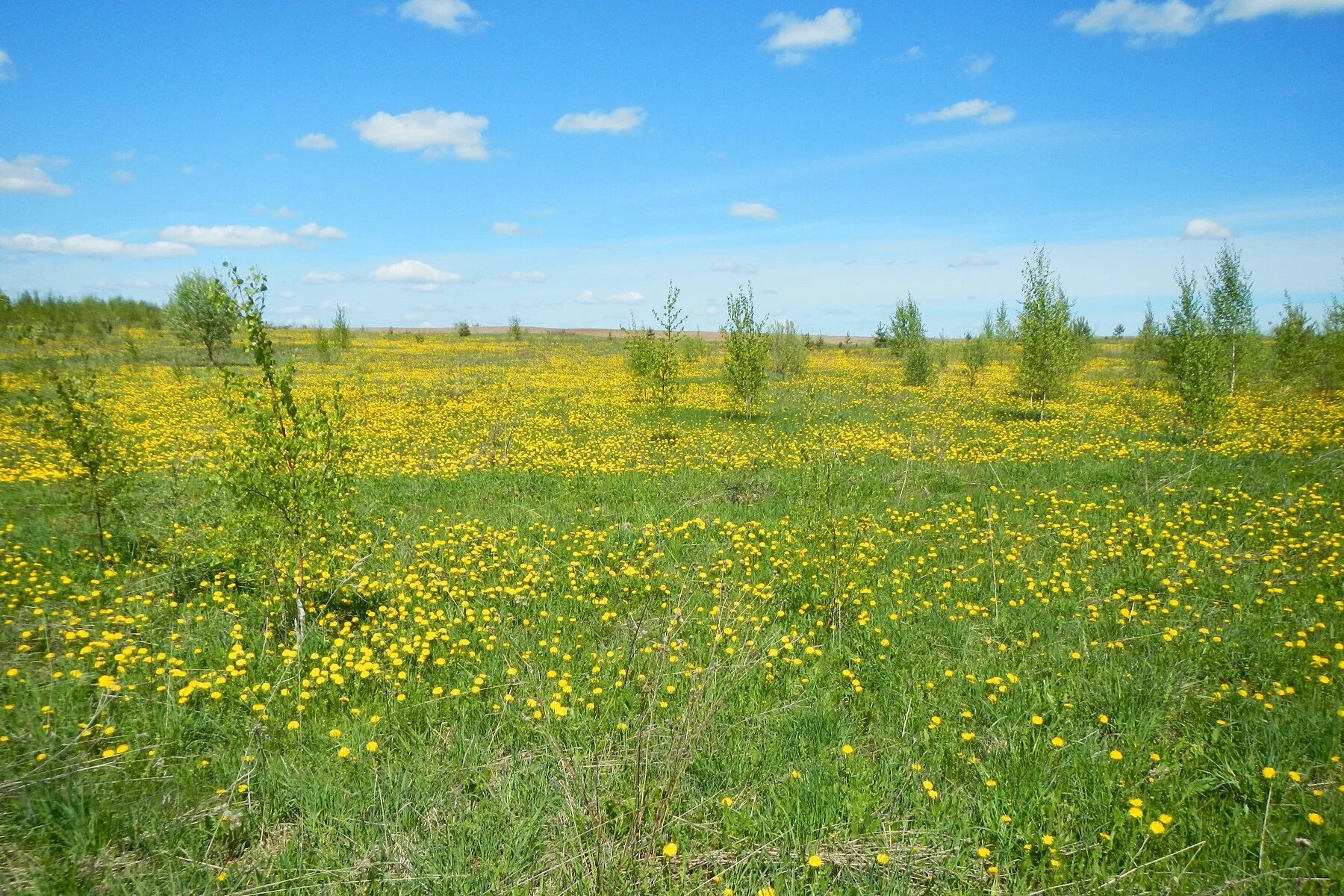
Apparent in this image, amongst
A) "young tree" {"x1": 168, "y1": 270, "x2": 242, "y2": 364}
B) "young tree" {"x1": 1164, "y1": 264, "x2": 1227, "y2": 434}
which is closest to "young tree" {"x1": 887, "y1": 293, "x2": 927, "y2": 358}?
"young tree" {"x1": 1164, "y1": 264, "x2": 1227, "y2": 434}

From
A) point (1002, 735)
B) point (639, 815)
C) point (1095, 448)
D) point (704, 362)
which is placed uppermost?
point (704, 362)

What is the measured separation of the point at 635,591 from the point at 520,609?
119cm

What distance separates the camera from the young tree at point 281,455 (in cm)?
547

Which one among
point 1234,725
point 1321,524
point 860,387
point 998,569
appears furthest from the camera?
point 860,387

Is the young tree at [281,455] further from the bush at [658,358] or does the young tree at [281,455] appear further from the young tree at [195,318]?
the young tree at [195,318]

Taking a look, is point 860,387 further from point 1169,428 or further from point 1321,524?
point 1321,524

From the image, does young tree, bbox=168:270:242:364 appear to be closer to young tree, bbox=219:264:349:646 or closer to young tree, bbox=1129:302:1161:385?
young tree, bbox=219:264:349:646

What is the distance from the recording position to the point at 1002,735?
4.25m

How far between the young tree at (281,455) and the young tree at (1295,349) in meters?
32.1

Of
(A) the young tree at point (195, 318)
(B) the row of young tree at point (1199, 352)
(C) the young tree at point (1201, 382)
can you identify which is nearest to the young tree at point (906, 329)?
(B) the row of young tree at point (1199, 352)

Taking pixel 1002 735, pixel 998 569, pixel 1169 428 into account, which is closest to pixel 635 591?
pixel 1002 735

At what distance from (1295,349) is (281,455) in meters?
32.6

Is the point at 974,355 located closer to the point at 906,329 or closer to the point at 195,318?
the point at 906,329

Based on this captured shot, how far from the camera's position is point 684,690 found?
4.71 m
